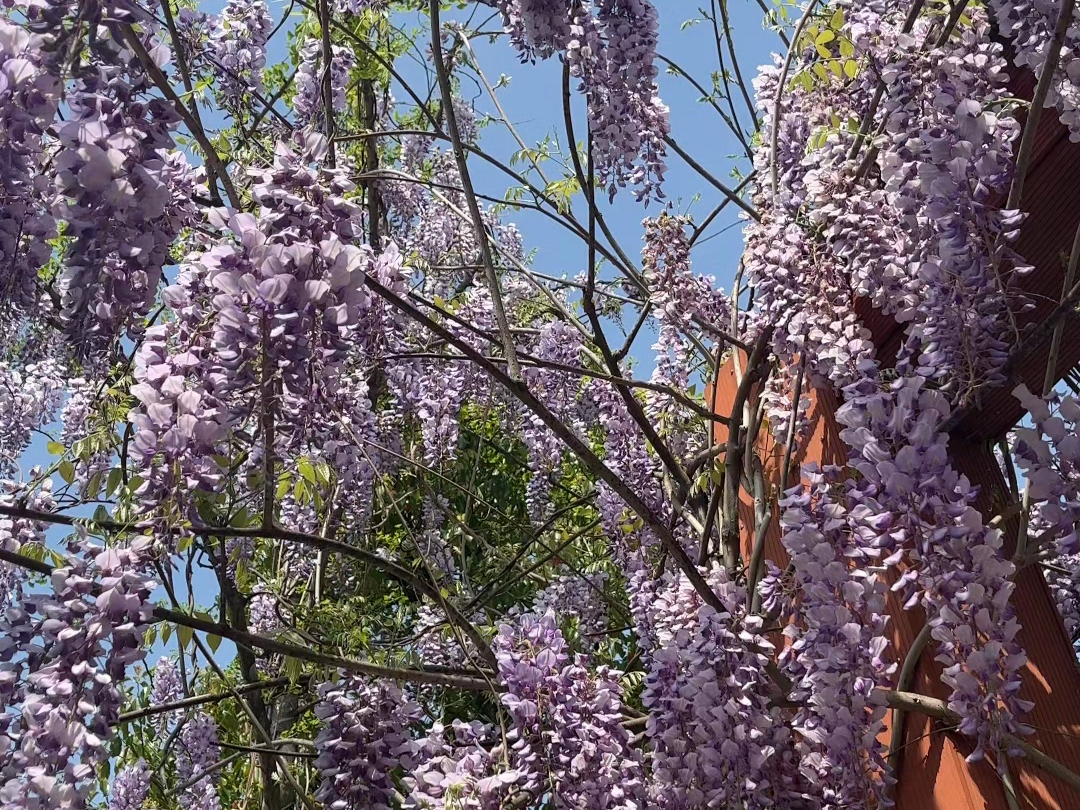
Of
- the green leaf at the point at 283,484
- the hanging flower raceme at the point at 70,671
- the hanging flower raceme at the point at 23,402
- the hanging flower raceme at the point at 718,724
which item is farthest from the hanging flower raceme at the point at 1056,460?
the hanging flower raceme at the point at 23,402

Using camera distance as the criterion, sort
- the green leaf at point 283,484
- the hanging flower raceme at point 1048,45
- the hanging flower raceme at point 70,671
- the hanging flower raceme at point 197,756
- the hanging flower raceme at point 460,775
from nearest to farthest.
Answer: the hanging flower raceme at point 70,671
the hanging flower raceme at point 1048,45
the hanging flower raceme at point 460,775
the green leaf at point 283,484
the hanging flower raceme at point 197,756

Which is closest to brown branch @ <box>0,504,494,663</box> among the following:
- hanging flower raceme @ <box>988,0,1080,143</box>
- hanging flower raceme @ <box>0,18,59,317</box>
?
hanging flower raceme @ <box>0,18,59,317</box>

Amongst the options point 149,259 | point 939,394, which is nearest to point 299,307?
point 149,259

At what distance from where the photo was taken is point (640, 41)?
2490 millimetres

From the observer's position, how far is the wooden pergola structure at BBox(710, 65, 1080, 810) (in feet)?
7.14

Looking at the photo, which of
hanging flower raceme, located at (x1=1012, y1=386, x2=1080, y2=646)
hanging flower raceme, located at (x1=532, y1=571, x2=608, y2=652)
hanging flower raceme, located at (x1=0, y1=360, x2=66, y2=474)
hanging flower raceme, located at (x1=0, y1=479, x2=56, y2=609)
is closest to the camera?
hanging flower raceme, located at (x1=1012, y1=386, x2=1080, y2=646)

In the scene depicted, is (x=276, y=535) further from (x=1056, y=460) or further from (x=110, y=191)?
(x=1056, y=460)

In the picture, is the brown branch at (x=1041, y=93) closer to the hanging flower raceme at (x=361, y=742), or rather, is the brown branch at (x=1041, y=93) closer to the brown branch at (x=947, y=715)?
the brown branch at (x=947, y=715)

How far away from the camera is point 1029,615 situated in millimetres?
2352

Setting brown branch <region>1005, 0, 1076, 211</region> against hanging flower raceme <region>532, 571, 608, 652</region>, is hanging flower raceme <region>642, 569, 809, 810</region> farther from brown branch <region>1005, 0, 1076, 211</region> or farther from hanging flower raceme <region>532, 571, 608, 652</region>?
hanging flower raceme <region>532, 571, 608, 652</region>

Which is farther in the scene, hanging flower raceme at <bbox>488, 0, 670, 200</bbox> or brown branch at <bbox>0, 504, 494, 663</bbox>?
hanging flower raceme at <bbox>488, 0, 670, 200</bbox>

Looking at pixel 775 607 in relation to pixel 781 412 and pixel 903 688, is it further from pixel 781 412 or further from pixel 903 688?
pixel 781 412

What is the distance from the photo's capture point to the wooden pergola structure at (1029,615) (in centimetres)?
218

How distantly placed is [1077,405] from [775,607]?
3.03ft
